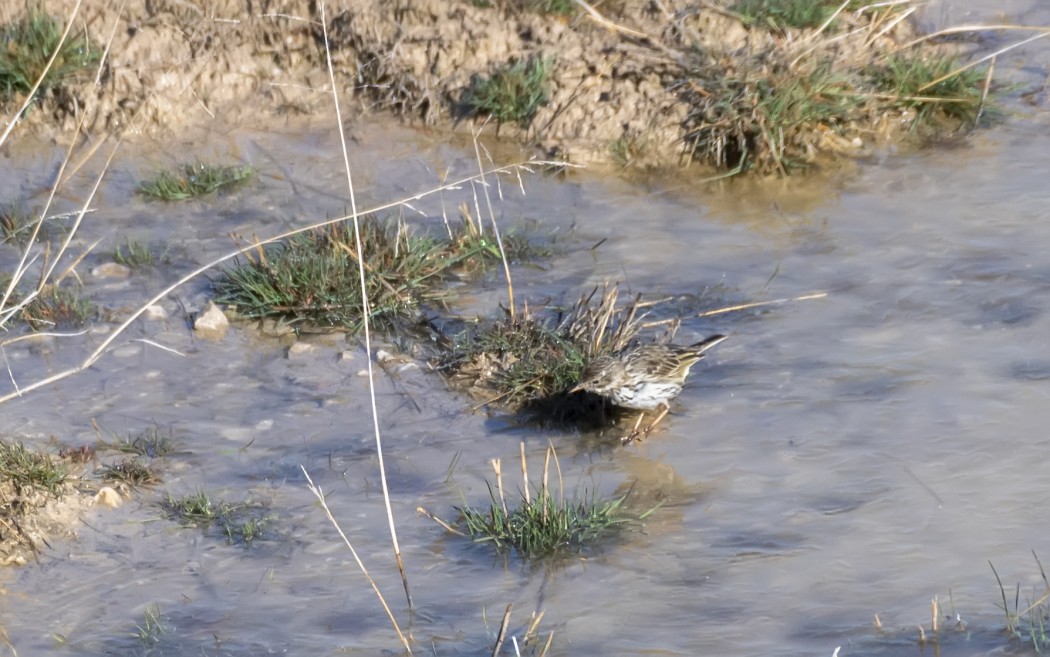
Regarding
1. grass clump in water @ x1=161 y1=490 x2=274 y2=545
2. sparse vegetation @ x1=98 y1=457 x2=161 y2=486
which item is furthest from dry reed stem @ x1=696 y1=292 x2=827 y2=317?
sparse vegetation @ x1=98 y1=457 x2=161 y2=486

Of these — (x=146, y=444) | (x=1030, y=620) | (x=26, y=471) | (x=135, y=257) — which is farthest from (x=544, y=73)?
(x=1030, y=620)

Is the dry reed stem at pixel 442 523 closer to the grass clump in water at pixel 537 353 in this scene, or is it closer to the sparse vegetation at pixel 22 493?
the grass clump in water at pixel 537 353

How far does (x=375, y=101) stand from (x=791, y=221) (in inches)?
118

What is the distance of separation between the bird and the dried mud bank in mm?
2531

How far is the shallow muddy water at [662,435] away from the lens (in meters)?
4.38

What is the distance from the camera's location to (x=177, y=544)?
4.88 meters

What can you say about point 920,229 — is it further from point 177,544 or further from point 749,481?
point 177,544

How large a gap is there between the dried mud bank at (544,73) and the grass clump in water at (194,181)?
438mm

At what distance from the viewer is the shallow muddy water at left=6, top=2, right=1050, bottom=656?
4375 mm

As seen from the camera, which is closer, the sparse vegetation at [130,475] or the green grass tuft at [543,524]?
the green grass tuft at [543,524]

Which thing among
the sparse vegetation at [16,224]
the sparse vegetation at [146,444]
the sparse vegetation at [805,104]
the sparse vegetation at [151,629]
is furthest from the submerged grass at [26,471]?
the sparse vegetation at [805,104]

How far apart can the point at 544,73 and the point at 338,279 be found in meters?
2.42

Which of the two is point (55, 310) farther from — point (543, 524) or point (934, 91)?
point (934, 91)

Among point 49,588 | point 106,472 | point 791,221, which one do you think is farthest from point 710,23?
point 49,588
